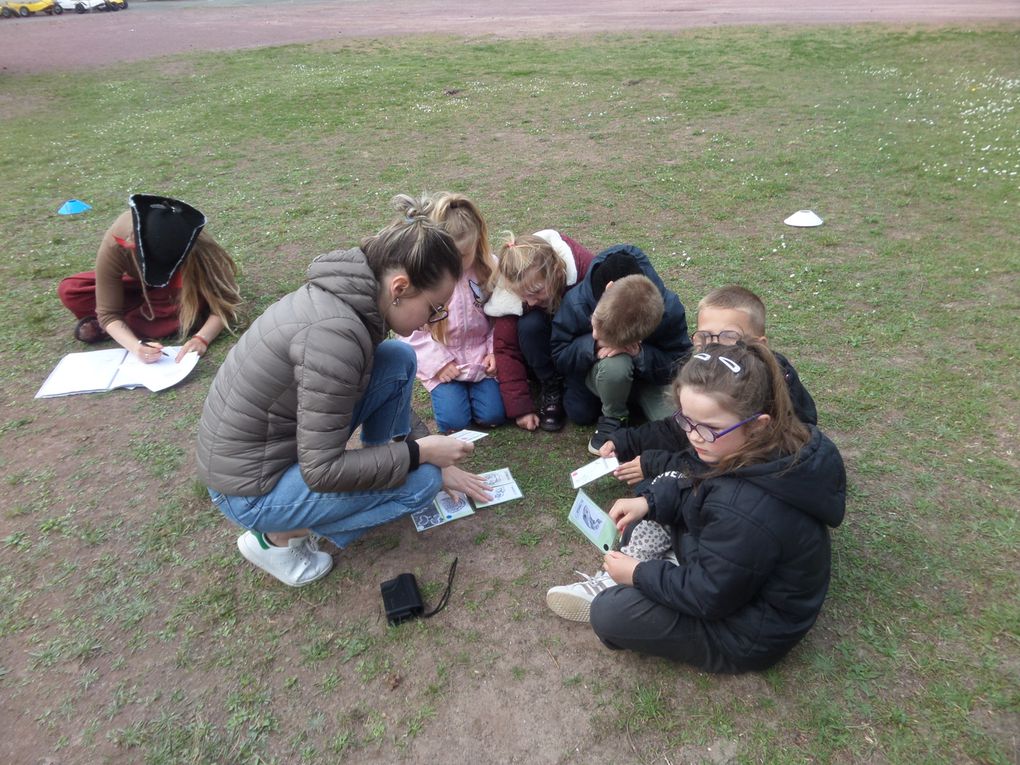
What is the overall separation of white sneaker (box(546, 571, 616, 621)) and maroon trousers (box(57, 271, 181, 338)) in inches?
144

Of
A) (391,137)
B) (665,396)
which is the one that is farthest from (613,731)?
(391,137)

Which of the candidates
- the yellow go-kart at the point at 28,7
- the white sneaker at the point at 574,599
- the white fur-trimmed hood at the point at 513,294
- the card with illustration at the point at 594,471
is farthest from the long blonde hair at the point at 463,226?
the yellow go-kart at the point at 28,7

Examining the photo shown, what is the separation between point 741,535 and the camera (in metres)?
2.03

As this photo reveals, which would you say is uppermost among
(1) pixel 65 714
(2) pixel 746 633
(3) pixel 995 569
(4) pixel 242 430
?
(4) pixel 242 430

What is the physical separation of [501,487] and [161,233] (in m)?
2.82

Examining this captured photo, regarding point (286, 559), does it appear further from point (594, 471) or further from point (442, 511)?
point (594, 471)

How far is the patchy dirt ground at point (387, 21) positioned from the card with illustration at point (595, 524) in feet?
55.9

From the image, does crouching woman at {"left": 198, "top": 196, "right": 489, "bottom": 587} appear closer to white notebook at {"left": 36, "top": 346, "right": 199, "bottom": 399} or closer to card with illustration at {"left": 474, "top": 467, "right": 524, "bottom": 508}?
card with illustration at {"left": 474, "top": 467, "right": 524, "bottom": 508}

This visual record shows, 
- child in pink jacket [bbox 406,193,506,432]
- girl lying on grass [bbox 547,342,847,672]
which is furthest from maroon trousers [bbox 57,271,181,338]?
girl lying on grass [bbox 547,342,847,672]

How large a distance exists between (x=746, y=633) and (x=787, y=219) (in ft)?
15.8

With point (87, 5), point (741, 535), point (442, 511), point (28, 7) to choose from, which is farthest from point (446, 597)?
point (87, 5)

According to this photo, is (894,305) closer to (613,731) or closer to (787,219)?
(787,219)

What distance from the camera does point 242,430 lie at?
249 cm

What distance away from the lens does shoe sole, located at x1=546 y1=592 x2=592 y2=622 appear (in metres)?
2.52
